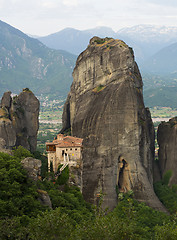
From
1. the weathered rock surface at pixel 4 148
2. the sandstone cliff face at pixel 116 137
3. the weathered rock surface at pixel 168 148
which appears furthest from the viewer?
the weathered rock surface at pixel 168 148

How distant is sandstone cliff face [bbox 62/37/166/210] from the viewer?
70750mm

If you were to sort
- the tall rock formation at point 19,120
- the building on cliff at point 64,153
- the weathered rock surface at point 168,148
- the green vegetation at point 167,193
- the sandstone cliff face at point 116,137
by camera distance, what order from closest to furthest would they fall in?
the building on cliff at point 64,153
the sandstone cliff face at point 116,137
the green vegetation at point 167,193
the tall rock formation at point 19,120
the weathered rock surface at point 168,148

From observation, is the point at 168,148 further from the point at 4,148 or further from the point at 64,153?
the point at 4,148

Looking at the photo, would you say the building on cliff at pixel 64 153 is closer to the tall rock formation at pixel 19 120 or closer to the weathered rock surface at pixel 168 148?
the tall rock formation at pixel 19 120

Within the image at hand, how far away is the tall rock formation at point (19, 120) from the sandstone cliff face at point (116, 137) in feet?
38.4

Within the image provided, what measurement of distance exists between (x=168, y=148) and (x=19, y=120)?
3205 cm

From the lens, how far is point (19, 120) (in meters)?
84.1

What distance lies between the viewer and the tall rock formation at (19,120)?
254 ft

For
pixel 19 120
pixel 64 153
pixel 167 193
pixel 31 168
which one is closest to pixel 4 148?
pixel 64 153

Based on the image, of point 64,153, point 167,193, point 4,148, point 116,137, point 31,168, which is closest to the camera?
point 31,168

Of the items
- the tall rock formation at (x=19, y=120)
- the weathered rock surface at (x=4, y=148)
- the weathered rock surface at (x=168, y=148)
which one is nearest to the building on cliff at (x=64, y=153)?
the weathered rock surface at (x=4, y=148)

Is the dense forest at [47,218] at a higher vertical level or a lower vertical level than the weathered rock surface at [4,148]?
lower

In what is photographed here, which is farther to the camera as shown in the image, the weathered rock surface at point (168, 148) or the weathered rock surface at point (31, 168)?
the weathered rock surface at point (168, 148)

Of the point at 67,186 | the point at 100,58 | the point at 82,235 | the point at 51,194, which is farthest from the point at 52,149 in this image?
the point at 82,235
